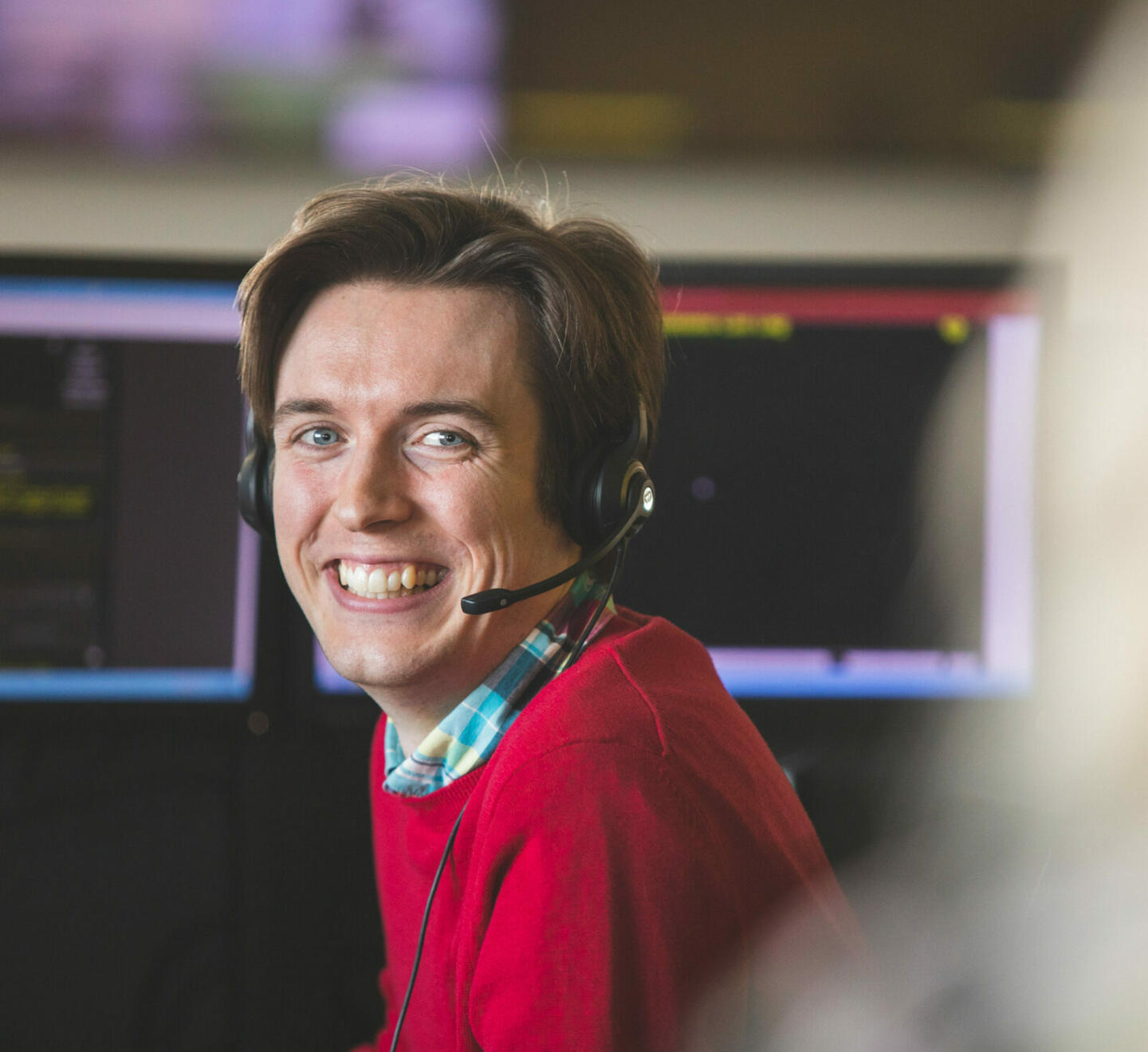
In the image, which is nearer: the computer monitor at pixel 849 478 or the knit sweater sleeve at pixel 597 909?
the knit sweater sleeve at pixel 597 909

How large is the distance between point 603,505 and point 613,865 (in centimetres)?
27

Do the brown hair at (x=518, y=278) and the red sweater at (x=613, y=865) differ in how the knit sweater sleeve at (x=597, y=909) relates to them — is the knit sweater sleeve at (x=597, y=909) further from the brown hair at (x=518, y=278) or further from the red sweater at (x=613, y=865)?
the brown hair at (x=518, y=278)

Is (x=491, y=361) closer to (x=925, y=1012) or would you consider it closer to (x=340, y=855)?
(x=925, y=1012)

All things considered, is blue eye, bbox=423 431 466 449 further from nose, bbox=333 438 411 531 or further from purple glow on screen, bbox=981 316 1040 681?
purple glow on screen, bbox=981 316 1040 681

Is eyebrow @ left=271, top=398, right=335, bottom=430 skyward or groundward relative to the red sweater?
skyward

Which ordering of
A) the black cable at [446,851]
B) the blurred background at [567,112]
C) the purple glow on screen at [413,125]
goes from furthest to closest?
the purple glow on screen at [413,125] < the blurred background at [567,112] < the black cable at [446,851]

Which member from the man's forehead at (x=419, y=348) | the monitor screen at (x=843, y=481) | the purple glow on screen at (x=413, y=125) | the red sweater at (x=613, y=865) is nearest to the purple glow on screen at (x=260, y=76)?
the purple glow on screen at (x=413, y=125)

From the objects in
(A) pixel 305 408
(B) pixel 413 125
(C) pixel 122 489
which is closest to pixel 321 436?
(A) pixel 305 408

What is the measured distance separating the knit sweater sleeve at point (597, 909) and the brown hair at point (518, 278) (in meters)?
0.25

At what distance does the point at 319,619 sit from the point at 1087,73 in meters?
1.00

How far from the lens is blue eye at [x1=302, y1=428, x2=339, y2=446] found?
0.75 metres

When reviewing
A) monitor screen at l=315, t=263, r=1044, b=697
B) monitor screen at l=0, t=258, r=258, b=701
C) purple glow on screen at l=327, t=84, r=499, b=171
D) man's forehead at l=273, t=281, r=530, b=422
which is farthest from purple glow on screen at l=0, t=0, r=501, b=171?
man's forehead at l=273, t=281, r=530, b=422

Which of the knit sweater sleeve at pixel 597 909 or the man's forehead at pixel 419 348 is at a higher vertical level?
the man's forehead at pixel 419 348

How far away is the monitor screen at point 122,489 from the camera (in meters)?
1.08
